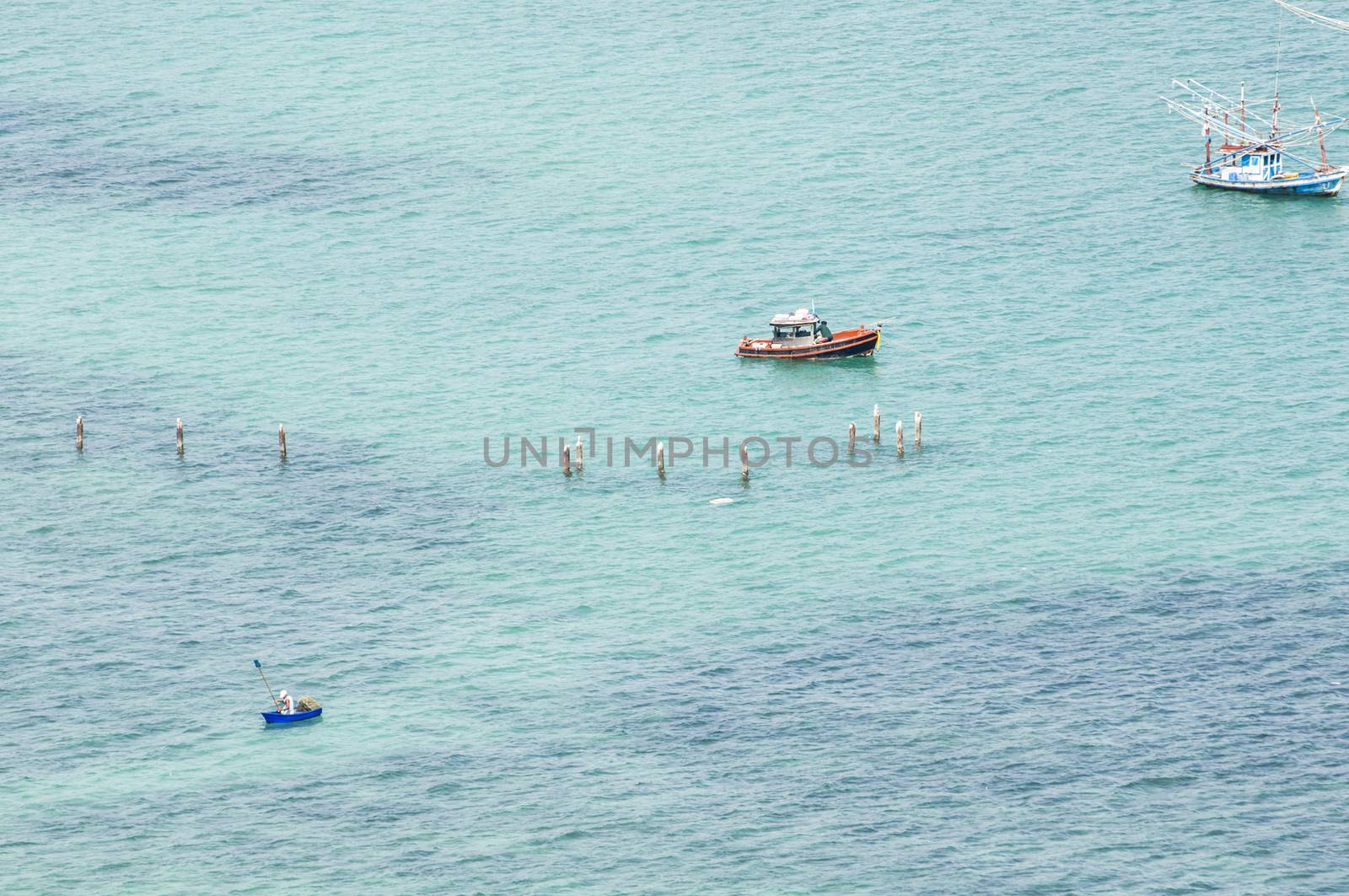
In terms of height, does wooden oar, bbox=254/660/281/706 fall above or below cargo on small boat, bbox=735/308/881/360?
below

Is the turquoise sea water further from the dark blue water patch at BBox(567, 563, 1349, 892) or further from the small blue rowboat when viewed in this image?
the small blue rowboat

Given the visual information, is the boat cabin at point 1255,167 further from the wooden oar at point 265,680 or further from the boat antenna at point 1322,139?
the wooden oar at point 265,680

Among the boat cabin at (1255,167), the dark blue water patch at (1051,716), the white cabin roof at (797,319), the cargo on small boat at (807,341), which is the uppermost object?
the boat cabin at (1255,167)

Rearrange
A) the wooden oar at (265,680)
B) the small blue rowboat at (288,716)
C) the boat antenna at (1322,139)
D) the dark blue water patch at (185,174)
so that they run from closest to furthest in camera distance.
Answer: the small blue rowboat at (288,716) < the wooden oar at (265,680) < the boat antenna at (1322,139) < the dark blue water patch at (185,174)

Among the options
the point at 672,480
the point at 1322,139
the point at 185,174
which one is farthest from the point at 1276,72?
the point at 185,174

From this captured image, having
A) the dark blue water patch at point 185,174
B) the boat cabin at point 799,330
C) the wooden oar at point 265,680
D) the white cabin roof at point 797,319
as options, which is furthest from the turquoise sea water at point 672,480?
the white cabin roof at point 797,319

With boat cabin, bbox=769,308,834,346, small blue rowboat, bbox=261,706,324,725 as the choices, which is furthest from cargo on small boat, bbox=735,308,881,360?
small blue rowboat, bbox=261,706,324,725

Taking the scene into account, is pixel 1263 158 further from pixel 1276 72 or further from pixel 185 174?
pixel 185 174
